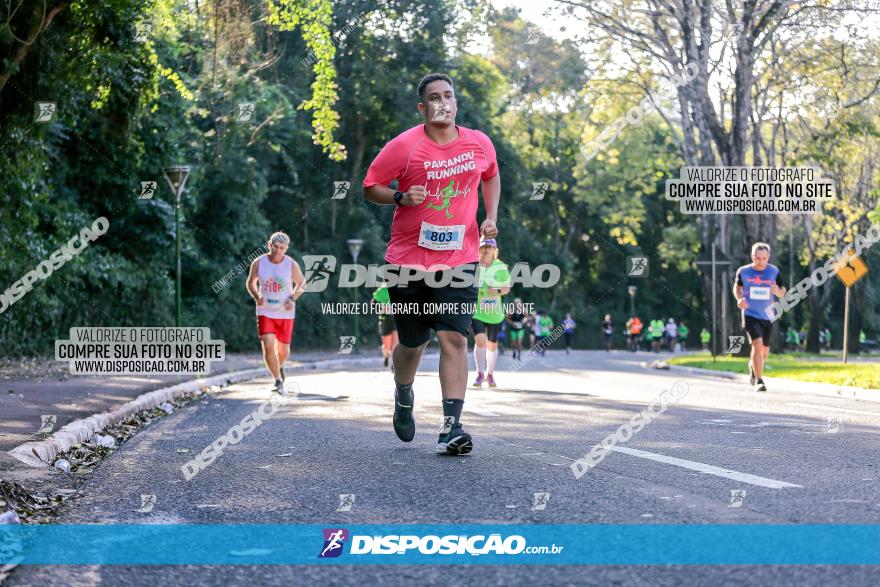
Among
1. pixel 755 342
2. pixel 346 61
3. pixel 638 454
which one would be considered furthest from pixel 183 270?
pixel 638 454

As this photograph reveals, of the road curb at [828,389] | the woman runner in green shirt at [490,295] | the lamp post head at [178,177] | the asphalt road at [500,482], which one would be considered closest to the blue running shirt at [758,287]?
the road curb at [828,389]

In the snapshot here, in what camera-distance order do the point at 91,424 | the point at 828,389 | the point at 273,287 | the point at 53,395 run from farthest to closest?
the point at 828,389 < the point at 273,287 < the point at 53,395 < the point at 91,424

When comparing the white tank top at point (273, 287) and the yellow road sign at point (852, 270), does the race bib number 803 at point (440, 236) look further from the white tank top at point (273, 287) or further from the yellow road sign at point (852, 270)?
the yellow road sign at point (852, 270)

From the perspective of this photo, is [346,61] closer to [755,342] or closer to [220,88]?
[220,88]

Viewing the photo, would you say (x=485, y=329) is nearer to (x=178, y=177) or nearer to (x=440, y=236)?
(x=178, y=177)

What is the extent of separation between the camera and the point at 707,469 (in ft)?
20.2

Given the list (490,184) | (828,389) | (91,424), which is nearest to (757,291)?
(828,389)

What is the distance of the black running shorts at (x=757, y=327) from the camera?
15.2 meters

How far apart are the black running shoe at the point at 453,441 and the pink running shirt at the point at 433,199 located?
3.30ft

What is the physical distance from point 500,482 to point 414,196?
200cm

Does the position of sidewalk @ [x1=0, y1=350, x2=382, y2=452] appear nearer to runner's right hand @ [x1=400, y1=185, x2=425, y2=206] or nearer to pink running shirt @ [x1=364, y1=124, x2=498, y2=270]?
pink running shirt @ [x1=364, y1=124, x2=498, y2=270]

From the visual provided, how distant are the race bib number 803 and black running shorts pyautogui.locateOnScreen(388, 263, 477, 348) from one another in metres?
0.17

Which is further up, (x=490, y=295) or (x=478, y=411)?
(x=490, y=295)

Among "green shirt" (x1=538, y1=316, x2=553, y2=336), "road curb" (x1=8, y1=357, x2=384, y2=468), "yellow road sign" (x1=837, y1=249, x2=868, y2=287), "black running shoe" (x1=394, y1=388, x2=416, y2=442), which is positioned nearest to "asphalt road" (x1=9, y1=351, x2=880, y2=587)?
"black running shoe" (x1=394, y1=388, x2=416, y2=442)
